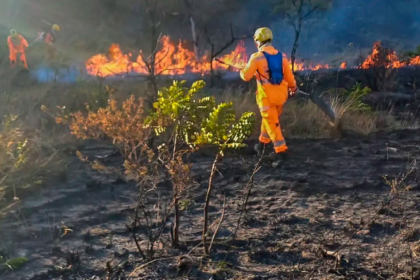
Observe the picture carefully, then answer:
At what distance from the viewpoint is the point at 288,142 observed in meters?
7.61

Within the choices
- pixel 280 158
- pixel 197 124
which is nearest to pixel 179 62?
pixel 280 158

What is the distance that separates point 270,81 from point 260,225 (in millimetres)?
2343

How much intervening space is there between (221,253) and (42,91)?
8.00 meters

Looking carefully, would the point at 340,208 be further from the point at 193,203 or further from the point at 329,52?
the point at 329,52

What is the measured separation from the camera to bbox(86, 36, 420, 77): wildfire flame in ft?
40.3

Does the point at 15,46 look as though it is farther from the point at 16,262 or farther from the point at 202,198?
the point at 16,262

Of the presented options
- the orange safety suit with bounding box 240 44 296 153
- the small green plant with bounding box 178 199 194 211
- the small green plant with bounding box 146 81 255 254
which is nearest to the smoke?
the orange safety suit with bounding box 240 44 296 153

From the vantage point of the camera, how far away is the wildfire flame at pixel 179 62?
1230cm

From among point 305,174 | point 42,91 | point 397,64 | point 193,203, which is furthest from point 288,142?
point 397,64

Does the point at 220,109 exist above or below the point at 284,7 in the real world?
below

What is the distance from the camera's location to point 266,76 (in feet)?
20.6

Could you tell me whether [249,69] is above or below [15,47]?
below

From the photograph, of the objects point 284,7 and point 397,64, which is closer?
point 397,64

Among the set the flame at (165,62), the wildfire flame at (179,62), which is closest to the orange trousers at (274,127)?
the wildfire flame at (179,62)
